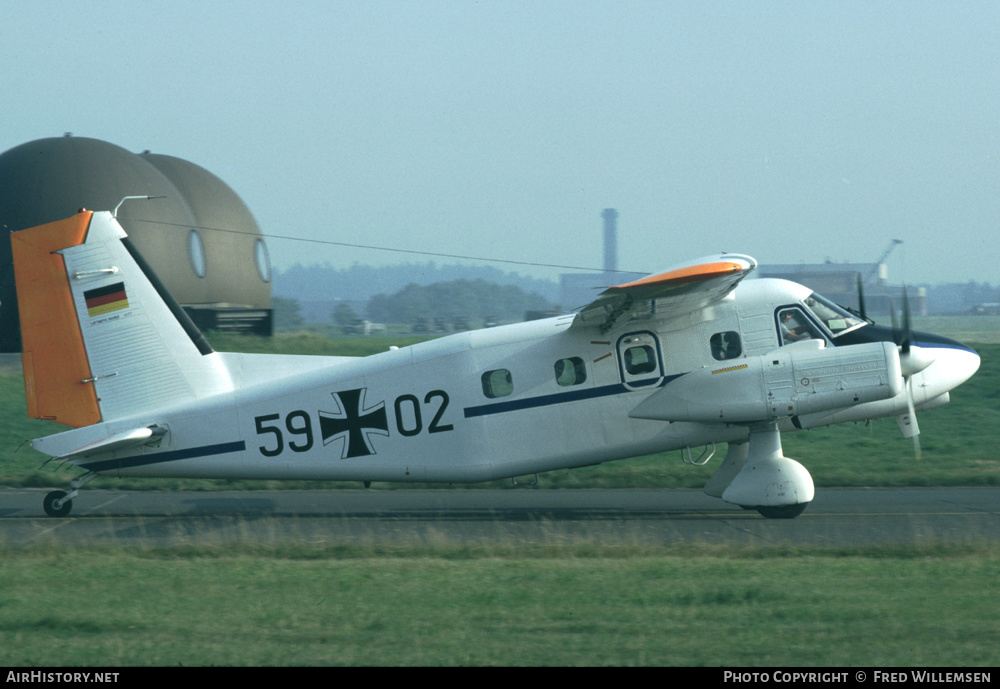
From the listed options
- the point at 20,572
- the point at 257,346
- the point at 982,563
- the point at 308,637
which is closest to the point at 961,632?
the point at 982,563

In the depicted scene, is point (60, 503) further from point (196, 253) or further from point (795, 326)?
point (196, 253)

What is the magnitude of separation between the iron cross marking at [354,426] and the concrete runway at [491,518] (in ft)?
3.93

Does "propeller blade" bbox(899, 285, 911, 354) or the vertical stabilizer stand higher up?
the vertical stabilizer

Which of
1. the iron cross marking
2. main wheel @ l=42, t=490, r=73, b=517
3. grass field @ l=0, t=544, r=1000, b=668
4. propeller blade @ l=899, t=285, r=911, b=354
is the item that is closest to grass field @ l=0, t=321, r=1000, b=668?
grass field @ l=0, t=544, r=1000, b=668

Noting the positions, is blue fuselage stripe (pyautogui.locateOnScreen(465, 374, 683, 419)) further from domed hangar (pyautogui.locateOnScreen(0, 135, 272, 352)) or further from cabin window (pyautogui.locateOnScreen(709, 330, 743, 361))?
domed hangar (pyautogui.locateOnScreen(0, 135, 272, 352))

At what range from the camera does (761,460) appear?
13180mm

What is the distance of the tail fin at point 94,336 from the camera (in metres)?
14.0

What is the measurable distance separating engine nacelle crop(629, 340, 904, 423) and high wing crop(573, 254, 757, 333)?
109cm

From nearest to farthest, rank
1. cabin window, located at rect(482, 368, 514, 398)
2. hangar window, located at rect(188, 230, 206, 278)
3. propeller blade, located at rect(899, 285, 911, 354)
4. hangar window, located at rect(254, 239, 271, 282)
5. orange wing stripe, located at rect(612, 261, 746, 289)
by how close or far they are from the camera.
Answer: orange wing stripe, located at rect(612, 261, 746, 289) < propeller blade, located at rect(899, 285, 911, 354) < cabin window, located at rect(482, 368, 514, 398) < hangar window, located at rect(188, 230, 206, 278) < hangar window, located at rect(254, 239, 271, 282)

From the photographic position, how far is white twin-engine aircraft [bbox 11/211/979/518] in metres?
13.0

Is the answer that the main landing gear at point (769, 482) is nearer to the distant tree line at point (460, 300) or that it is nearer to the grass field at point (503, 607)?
the grass field at point (503, 607)

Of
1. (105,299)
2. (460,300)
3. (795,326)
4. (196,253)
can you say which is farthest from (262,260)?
(460,300)

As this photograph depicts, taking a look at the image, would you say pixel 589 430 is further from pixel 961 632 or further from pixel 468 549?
pixel 961 632

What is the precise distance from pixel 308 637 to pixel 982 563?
7717 mm
